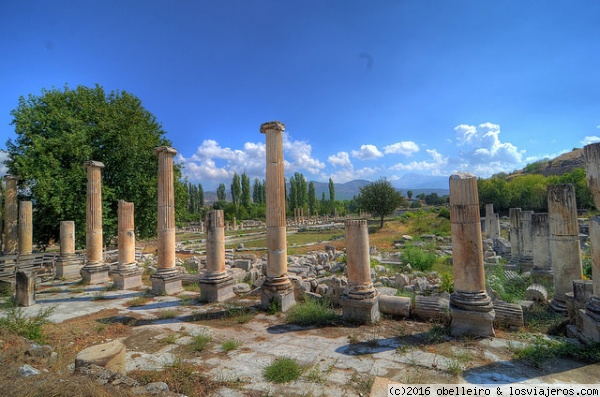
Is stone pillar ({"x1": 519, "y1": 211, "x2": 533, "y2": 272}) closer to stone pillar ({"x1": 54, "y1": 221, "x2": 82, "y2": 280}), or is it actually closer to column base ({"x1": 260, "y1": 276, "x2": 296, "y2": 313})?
column base ({"x1": 260, "y1": 276, "x2": 296, "y2": 313})

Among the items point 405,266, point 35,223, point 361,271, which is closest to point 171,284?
point 361,271

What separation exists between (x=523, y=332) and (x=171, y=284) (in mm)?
9729

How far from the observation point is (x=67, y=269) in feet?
42.6

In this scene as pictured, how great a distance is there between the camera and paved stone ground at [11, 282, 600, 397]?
14.0 feet

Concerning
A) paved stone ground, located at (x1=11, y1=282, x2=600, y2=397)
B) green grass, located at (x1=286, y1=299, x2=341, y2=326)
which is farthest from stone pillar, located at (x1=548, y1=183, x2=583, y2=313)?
green grass, located at (x1=286, y1=299, x2=341, y2=326)

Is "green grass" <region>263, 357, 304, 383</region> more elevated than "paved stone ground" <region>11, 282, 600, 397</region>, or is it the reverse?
"green grass" <region>263, 357, 304, 383</region>

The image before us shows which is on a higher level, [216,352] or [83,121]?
[83,121]

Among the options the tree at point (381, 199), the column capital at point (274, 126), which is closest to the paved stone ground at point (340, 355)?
the column capital at point (274, 126)

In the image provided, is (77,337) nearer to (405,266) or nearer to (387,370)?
(387,370)

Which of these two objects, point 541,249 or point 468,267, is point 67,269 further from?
point 541,249

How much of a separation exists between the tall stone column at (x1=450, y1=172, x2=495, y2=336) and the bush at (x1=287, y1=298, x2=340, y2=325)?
2.51m

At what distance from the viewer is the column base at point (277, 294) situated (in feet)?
26.0

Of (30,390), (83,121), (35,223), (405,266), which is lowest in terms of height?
(405,266)

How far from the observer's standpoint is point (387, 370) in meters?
4.60
